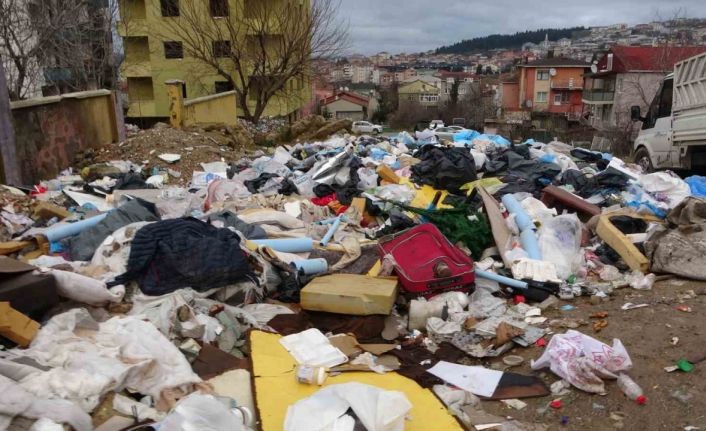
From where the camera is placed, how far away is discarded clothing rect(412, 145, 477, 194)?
688 cm

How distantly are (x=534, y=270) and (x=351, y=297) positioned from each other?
67.4 inches

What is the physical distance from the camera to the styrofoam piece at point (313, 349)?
10.5ft

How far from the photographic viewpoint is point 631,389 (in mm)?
2932

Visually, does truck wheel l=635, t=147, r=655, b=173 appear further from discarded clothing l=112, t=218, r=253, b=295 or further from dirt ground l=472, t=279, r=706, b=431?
discarded clothing l=112, t=218, r=253, b=295

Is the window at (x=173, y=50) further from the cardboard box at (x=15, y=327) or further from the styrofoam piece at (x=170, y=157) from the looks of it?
the cardboard box at (x=15, y=327)

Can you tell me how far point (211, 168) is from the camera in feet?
29.8

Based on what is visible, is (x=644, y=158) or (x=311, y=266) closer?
(x=311, y=266)

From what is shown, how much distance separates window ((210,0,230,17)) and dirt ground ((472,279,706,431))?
22.1 meters

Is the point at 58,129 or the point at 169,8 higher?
the point at 169,8

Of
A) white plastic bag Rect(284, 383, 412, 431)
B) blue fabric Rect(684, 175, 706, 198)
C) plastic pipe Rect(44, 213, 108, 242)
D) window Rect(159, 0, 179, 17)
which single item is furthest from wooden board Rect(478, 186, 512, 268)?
window Rect(159, 0, 179, 17)

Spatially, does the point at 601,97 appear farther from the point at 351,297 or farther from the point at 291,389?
the point at 291,389

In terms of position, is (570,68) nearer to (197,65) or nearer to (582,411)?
(197,65)

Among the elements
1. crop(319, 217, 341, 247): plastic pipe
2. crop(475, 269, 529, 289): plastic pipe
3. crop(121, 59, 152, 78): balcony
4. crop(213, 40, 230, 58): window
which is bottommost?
crop(475, 269, 529, 289): plastic pipe

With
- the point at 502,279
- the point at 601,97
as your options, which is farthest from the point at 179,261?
the point at 601,97
